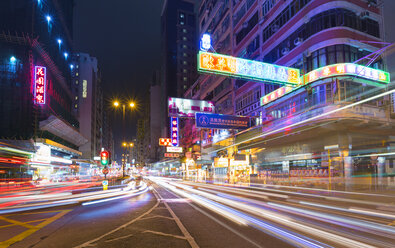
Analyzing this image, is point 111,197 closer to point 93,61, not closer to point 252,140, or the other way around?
point 252,140

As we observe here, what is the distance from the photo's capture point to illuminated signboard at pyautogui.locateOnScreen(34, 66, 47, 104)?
52438 millimetres

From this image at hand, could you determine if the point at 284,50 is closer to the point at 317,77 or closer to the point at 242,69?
the point at 317,77

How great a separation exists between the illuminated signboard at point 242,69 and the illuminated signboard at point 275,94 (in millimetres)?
7614

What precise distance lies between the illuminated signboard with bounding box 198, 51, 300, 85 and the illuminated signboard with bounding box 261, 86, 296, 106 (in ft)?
25.0

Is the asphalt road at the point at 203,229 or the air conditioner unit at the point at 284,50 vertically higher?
the air conditioner unit at the point at 284,50

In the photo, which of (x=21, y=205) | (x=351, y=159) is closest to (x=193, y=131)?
(x=351, y=159)

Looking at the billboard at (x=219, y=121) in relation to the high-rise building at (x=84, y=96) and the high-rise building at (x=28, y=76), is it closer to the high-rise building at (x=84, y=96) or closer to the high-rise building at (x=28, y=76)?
the high-rise building at (x=28, y=76)

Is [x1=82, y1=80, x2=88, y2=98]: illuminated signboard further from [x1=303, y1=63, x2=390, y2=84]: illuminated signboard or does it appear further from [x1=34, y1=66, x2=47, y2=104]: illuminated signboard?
[x1=303, y1=63, x2=390, y2=84]: illuminated signboard

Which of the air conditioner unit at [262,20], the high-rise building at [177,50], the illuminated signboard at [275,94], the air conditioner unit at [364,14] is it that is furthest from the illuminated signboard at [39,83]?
the high-rise building at [177,50]

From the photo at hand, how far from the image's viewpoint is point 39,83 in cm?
5281

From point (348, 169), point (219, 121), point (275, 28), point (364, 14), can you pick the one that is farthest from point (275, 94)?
point (364, 14)

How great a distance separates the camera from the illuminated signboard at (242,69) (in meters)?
19.0

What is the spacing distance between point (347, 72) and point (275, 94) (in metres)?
8.56

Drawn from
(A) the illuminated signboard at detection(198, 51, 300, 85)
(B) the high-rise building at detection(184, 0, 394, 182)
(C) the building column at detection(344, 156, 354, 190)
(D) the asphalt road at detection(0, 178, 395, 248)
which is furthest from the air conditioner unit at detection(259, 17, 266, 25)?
(D) the asphalt road at detection(0, 178, 395, 248)
